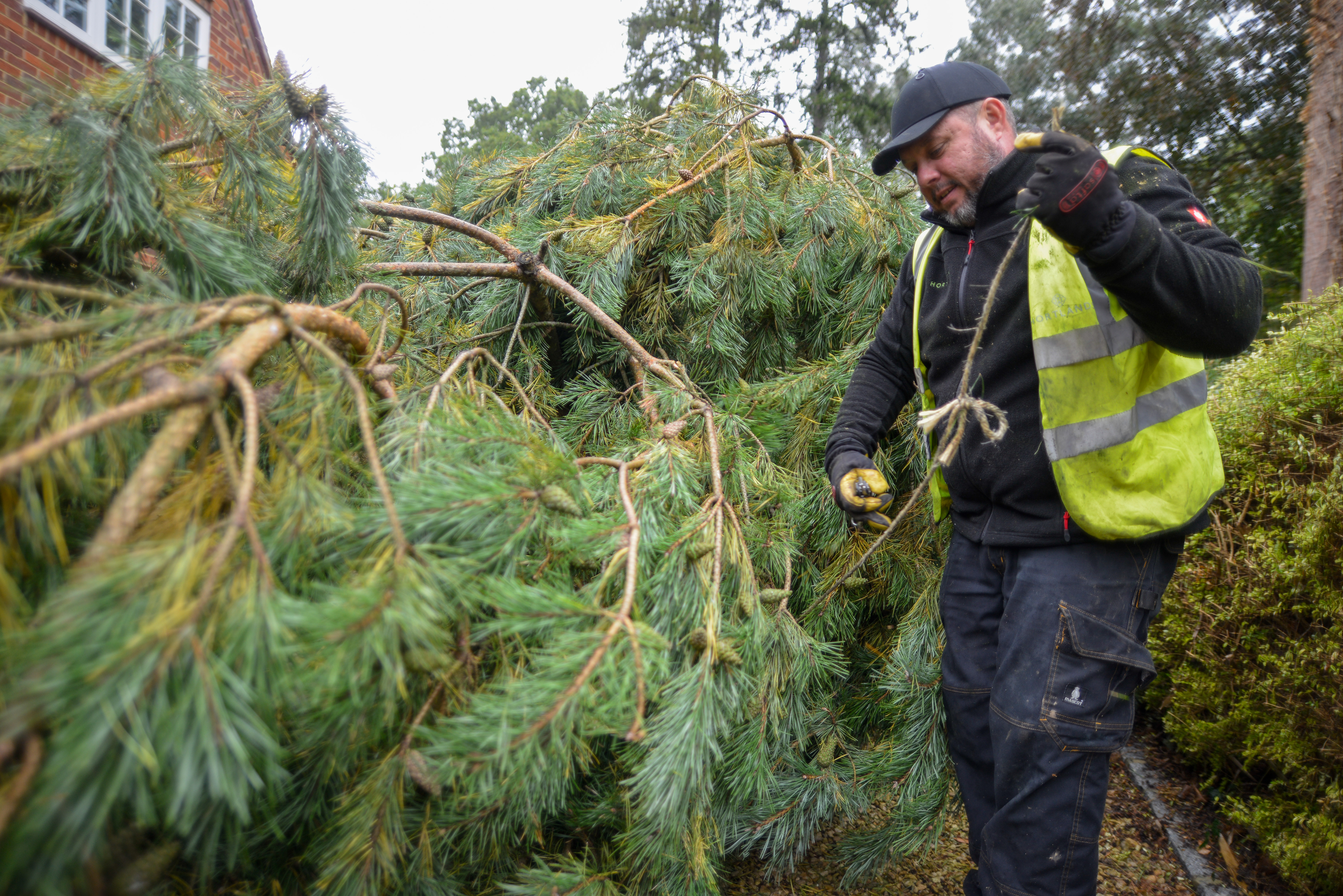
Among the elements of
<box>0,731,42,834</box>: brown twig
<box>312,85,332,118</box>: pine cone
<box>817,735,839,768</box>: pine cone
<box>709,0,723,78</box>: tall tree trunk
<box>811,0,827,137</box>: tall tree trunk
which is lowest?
<box>817,735,839,768</box>: pine cone

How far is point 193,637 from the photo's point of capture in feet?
1.94

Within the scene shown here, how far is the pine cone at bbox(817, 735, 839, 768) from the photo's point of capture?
1.76 meters

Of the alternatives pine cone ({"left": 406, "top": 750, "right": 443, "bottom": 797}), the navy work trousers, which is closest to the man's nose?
the navy work trousers

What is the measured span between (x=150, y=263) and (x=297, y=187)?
37 cm

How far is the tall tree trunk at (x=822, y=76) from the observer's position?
12.6 m

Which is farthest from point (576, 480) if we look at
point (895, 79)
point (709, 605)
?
point (895, 79)

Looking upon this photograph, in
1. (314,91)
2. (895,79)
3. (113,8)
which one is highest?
(895,79)

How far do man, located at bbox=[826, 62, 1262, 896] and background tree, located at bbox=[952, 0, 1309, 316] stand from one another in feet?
18.9

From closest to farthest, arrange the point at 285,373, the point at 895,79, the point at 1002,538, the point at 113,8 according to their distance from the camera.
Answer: the point at 285,373 < the point at 1002,538 < the point at 113,8 < the point at 895,79

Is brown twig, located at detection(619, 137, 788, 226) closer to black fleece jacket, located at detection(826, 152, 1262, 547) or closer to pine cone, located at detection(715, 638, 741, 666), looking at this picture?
black fleece jacket, located at detection(826, 152, 1262, 547)

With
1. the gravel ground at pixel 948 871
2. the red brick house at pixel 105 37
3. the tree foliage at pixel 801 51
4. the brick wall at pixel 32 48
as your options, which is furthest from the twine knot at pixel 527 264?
the tree foliage at pixel 801 51

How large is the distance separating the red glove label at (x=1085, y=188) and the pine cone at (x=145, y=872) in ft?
4.73

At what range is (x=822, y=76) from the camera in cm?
1298

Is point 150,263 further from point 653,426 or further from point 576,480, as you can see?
point 653,426
